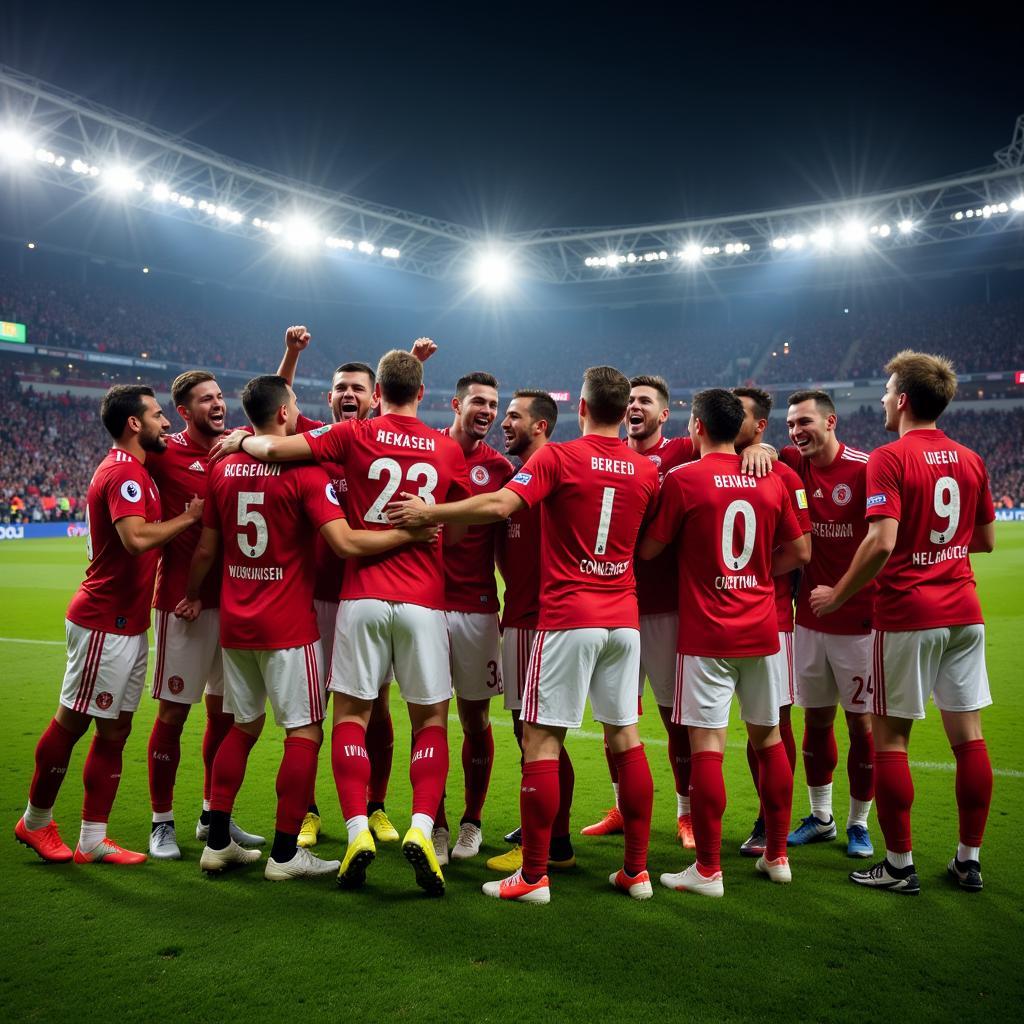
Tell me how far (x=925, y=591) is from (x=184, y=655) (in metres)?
3.81

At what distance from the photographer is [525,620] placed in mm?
4426

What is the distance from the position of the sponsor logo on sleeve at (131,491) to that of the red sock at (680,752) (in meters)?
3.08

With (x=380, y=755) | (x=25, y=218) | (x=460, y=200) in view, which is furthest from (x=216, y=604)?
(x=25, y=218)

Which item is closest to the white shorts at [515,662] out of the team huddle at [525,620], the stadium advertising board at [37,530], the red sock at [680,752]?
the team huddle at [525,620]

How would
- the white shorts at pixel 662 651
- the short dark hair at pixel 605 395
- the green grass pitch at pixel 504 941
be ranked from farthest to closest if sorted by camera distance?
the white shorts at pixel 662 651 → the short dark hair at pixel 605 395 → the green grass pitch at pixel 504 941

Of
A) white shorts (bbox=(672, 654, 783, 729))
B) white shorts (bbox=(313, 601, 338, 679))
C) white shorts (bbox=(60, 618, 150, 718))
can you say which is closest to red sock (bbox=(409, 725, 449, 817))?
white shorts (bbox=(313, 601, 338, 679))

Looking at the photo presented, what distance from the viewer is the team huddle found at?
393 centimetres

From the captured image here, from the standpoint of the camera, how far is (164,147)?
27875 mm

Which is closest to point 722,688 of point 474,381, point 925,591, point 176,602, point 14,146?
point 925,591

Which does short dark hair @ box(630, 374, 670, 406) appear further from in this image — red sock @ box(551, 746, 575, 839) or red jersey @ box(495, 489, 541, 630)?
red sock @ box(551, 746, 575, 839)

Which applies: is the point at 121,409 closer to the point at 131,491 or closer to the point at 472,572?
the point at 131,491

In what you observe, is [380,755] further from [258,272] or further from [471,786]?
[258,272]

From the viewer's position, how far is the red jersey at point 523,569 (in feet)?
14.6

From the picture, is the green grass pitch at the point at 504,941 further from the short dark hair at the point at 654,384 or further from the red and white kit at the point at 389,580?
the short dark hair at the point at 654,384
